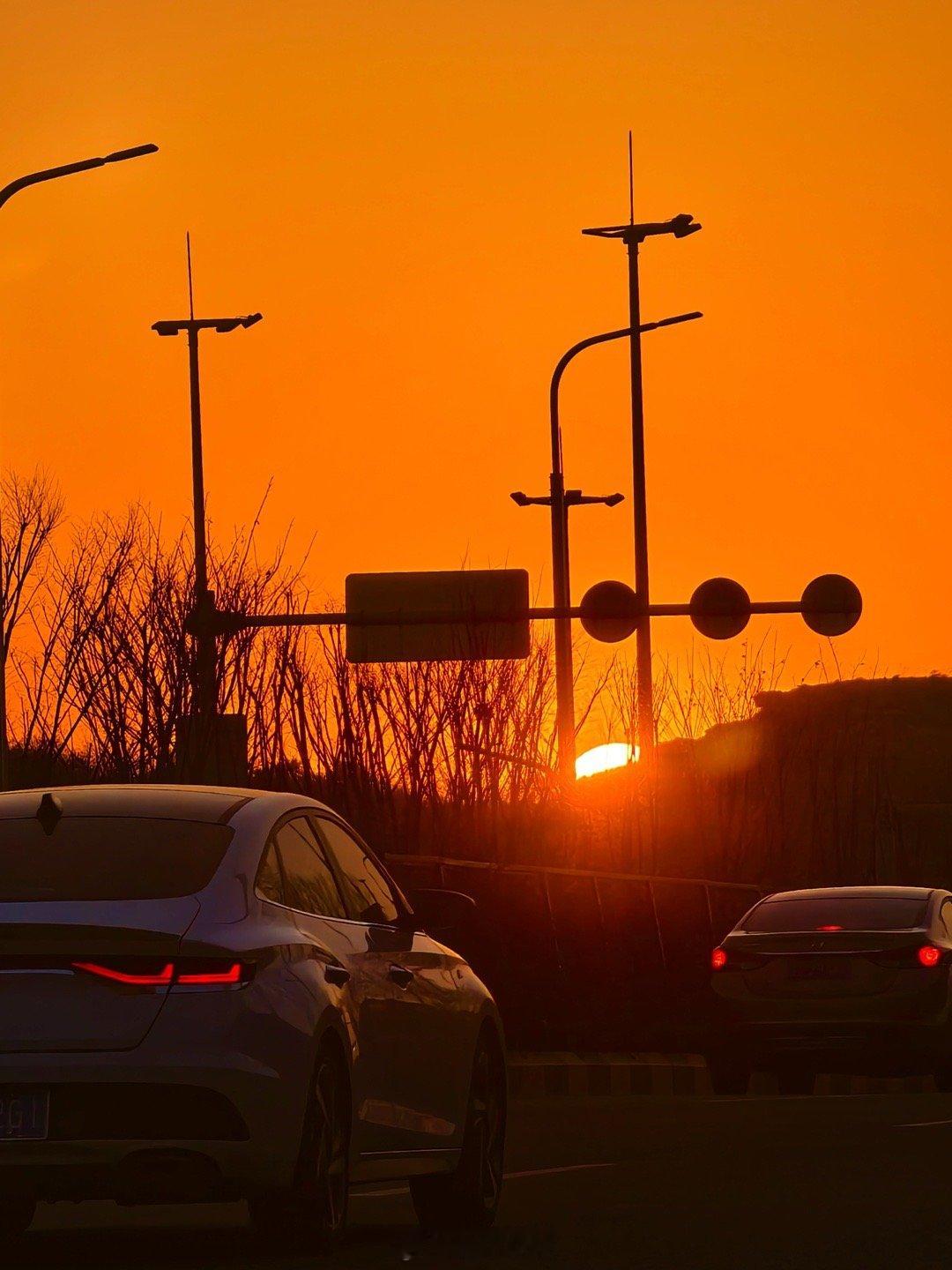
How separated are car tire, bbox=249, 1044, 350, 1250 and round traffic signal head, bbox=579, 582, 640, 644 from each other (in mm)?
25147

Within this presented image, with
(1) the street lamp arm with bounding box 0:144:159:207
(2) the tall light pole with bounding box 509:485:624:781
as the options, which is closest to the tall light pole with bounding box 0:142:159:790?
(1) the street lamp arm with bounding box 0:144:159:207

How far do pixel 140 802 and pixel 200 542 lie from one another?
22030 mm

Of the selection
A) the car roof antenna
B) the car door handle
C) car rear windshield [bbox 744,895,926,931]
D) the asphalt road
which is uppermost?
the car roof antenna

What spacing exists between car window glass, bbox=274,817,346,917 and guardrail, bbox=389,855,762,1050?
14.2 meters

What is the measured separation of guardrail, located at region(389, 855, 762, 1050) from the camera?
84.6 ft

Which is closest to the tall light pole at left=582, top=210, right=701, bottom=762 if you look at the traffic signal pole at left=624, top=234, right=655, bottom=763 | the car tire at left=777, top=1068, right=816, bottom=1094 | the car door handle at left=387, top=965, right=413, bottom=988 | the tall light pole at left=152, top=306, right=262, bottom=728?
the traffic signal pole at left=624, top=234, right=655, bottom=763

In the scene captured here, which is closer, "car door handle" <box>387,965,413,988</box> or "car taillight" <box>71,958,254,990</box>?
"car taillight" <box>71,958,254,990</box>

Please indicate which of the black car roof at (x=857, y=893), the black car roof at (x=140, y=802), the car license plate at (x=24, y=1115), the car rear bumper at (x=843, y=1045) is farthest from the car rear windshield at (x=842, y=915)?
the car license plate at (x=24, y=1115)

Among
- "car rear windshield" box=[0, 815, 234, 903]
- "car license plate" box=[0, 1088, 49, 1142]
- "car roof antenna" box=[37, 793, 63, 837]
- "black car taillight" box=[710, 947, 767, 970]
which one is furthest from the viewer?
"black car taillight" box=[710, 947, 767, 970]

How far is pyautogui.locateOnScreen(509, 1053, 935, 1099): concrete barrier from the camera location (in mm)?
21609

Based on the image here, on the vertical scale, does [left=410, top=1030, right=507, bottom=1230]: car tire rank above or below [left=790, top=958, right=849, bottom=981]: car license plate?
above

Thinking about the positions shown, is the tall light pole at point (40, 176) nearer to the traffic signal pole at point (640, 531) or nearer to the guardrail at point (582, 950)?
the guardrail at point (582, 950)

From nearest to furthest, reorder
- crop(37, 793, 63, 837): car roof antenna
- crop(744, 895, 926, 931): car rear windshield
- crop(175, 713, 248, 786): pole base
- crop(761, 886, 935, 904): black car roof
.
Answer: crop(37, 793, 63, 837): car roof antenna < crop(744, 895, 926, 931): car rear windshield < crop(761, 886, 935, 904): black car roof < crop(175, 713, 248, 786): pole base

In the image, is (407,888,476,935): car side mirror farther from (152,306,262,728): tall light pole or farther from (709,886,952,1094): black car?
(152,306,262,728): tall light pole
